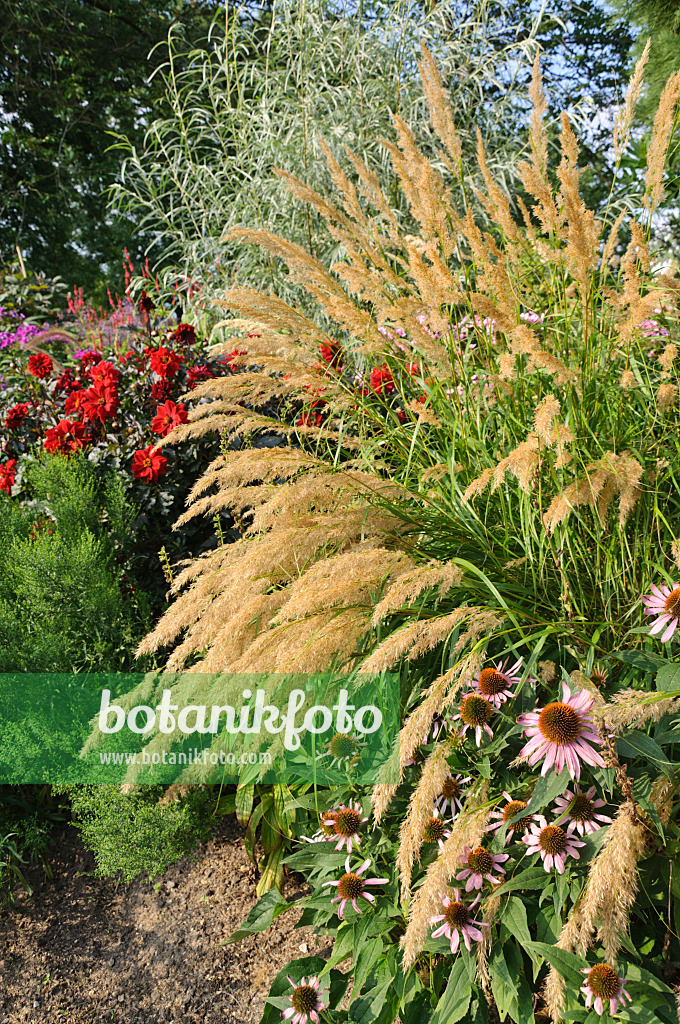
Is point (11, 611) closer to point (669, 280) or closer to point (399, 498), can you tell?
point (399, 498)

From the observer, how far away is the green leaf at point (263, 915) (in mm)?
1696

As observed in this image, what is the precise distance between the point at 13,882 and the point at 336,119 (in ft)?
16.6

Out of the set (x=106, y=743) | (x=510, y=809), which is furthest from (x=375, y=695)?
(x=106, y=743)

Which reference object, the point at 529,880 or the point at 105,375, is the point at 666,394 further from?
the point at 105,375

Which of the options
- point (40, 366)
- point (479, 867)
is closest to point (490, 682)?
point (479, 867)

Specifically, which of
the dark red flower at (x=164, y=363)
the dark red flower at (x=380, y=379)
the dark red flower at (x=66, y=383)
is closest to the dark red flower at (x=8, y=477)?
the dark red flower at (x=66, y=383)

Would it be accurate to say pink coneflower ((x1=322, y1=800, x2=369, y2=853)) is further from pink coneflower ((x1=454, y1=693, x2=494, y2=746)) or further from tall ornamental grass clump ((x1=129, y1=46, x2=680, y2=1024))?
pink coneflower ((x1=454, y1=693, x2=494, y2=746))

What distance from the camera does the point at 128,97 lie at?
1263cm

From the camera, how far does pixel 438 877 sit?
1.11 metres

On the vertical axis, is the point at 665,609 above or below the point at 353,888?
above

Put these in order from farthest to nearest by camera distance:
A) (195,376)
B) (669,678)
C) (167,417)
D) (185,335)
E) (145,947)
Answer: (185,335) < (195,376) < (167,417) < (145,947) < (669,678)

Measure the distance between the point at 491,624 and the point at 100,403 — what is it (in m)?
2.21

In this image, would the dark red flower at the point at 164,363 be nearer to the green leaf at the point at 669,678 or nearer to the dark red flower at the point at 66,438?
the dark red flower at the point at 66,438

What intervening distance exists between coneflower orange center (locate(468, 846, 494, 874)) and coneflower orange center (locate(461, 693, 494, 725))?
24 cm
